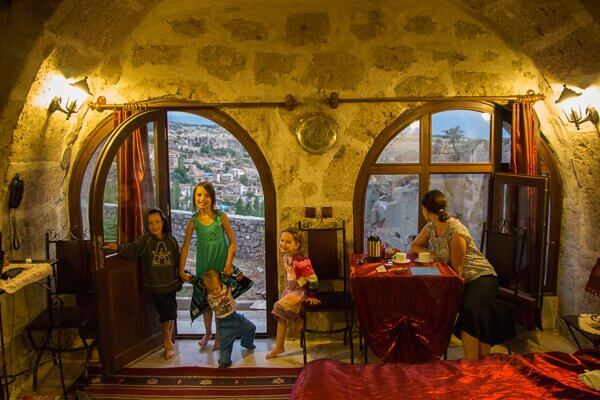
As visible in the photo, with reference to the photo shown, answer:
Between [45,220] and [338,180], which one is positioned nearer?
[45,220]

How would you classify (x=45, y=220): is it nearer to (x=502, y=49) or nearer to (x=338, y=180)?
(x=338, y=180)

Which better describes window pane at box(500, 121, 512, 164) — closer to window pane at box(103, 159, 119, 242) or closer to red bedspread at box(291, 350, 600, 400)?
red bedspread at box(291, 350, 600, 400)

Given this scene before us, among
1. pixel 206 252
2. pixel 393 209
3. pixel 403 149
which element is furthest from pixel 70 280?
pixel 403 149

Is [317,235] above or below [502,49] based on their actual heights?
below

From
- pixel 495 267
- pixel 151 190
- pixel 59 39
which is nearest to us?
pixel 59 39

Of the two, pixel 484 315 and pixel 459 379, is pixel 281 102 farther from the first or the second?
pixel 459 379

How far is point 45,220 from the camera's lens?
4.02 meters

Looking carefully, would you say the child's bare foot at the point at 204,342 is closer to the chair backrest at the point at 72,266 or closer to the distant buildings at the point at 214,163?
the chair backrest at the point at 72,266

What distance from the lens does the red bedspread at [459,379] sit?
94.7 inches

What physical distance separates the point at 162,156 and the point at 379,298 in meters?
2.19

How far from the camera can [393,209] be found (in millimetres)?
4512

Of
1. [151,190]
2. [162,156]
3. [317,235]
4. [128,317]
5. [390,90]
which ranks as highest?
[390,90]

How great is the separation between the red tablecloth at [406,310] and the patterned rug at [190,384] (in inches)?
28.7

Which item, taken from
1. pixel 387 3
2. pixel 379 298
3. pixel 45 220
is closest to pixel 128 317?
pixel 45 220
